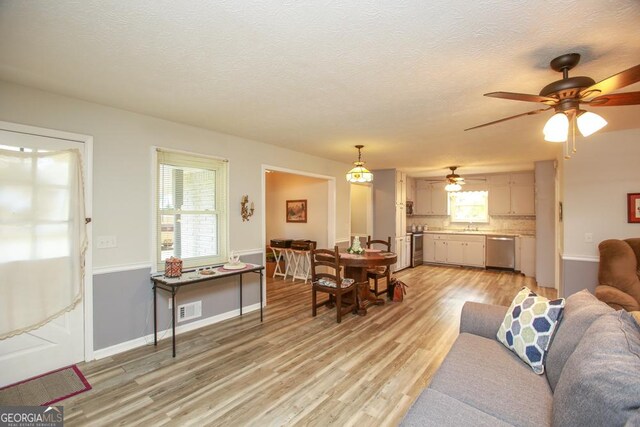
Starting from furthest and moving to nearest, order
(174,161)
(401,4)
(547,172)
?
(547,172), (174,161), (401,4)

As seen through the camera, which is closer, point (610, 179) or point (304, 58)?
point (304, 58)

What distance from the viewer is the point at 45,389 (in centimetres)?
235

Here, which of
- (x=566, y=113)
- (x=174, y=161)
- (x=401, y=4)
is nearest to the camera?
(x=401, y=4)

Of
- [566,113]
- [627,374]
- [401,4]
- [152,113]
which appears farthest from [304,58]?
[627,374]

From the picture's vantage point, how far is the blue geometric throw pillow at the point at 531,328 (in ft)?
5.91

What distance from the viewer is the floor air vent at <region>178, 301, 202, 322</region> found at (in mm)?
3449

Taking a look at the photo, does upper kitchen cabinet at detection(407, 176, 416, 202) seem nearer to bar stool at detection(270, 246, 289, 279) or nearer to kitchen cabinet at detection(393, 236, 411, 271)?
→ kitchen cabinet at detection(393, 236, 411, 271)

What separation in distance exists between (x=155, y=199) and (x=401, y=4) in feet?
9.63

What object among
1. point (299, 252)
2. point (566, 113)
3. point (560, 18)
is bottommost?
point (299, 252)

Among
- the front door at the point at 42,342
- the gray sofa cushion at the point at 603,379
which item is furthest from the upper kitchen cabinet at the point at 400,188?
the front door at the point at 42,342

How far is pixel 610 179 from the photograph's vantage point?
3.64m

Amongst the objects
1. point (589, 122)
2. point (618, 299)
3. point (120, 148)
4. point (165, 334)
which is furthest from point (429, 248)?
point (120, 148)

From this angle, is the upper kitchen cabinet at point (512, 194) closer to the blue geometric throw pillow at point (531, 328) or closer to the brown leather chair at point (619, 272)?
the brown leather chair at point (619, 272)

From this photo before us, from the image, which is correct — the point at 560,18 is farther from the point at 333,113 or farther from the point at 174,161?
the point at 174,161
